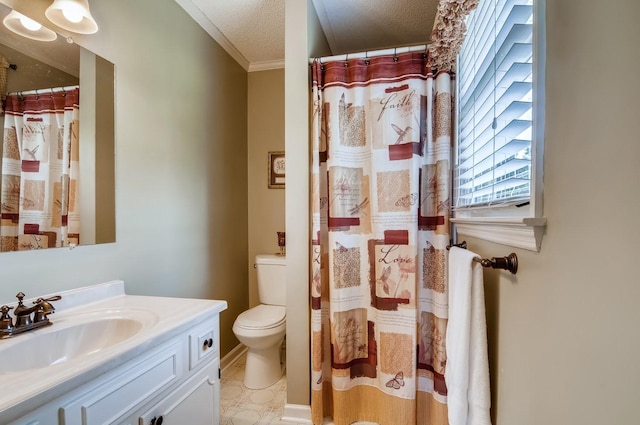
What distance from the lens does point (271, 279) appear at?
2283mm

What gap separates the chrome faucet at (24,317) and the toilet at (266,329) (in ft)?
3.58

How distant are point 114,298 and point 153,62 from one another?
4.33 ft

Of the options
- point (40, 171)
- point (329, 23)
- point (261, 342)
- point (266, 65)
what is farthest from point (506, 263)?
point (266, 65)

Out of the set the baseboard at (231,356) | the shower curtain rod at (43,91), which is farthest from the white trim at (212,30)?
the baseboard at (231,356)

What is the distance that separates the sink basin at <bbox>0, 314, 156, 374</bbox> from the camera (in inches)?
32.0

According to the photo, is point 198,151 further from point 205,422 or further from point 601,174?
point 601,174

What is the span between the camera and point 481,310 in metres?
0.85

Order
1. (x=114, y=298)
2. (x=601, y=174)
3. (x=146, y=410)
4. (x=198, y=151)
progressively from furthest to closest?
(x=198, y=151) → (x=114, y=298) → (x=146, y=410) → (x=601, y=174)

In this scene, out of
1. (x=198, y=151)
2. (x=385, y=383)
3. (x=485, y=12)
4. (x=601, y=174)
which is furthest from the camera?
(x=198, y=151)

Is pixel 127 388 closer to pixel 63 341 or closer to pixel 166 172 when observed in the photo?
pixel 63 341

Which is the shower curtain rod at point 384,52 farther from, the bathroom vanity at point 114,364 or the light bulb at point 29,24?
the bathroom vanity at point 114,364

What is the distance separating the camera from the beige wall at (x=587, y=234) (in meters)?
0.39

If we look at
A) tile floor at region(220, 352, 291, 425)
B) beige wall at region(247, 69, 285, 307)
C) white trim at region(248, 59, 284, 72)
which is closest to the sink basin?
tile floor at region(220, 352, 291, 425)

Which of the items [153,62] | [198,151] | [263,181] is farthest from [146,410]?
[263,181]
